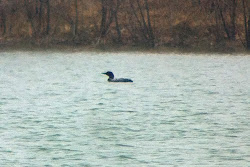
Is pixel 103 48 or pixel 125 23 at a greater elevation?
pixel 125 23

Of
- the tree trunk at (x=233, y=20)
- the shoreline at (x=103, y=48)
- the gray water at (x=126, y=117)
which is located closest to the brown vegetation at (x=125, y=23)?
the shoreline at (x=103, y=48)

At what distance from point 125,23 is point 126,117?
35882mm

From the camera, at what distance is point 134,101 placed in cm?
2072

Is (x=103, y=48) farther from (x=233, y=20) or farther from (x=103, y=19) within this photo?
(x=233, y=20)

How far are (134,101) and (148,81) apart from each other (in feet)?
23.6

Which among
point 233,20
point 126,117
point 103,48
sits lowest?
point 126,117

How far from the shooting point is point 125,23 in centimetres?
5247

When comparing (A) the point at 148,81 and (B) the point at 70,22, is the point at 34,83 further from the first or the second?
(B) the point at 70,22

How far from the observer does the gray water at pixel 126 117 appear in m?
12.1

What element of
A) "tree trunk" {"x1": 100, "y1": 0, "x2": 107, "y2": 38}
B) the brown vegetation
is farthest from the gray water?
"tree trunk" {"x1": 100, "y1": 0, "x2": 107, "y2": 38}

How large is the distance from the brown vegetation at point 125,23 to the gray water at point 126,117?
55.9 ft

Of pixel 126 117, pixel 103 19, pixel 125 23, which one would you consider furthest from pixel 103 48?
pixel 126 117

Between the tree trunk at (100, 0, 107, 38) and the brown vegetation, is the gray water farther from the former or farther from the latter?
the tree trunk at (100, 0, 107, 38)

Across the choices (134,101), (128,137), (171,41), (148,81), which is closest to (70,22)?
(171,41)
